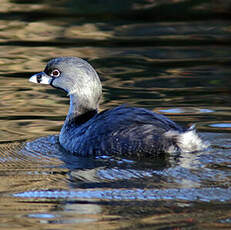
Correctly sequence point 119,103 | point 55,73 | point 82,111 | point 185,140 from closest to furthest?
point 185,140 → point 82,111 → point 55,73 → point 119,103

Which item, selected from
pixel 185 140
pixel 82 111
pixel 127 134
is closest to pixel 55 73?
pixel 82 111

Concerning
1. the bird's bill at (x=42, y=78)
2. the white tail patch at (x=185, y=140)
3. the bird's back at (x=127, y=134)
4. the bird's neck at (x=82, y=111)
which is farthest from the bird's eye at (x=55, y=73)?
the white tail patch at (x=185, y=140)

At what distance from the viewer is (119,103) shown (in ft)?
32.1

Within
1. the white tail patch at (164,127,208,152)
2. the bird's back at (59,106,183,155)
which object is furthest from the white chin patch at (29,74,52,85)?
the white tail patch at (164,127,208,152)

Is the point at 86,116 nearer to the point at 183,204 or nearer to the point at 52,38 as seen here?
the point at 183,204

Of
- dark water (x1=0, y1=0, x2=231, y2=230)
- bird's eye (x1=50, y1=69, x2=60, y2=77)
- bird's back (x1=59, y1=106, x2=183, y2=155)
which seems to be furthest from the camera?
bird's eye (x1=50, y1=69, x2=60, y2=77)

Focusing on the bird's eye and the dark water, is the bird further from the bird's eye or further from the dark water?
the bird's eye

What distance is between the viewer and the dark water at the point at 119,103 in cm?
553

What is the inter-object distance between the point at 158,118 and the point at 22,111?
2811 millimetres

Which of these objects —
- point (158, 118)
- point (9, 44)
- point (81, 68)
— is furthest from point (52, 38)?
point (158, 118)

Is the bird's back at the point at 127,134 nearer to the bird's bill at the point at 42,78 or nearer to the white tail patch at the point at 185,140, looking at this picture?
the white tail patch at the point at 185,140

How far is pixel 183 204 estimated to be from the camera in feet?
18.2

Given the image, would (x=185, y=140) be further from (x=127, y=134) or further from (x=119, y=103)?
(x=119, y=103)

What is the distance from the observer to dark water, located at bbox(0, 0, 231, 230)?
18.1 feet
